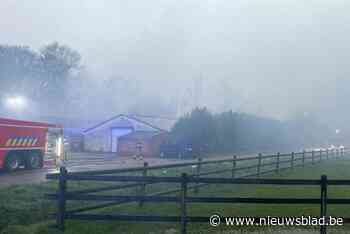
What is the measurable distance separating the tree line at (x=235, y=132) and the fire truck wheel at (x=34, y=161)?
27493 mm

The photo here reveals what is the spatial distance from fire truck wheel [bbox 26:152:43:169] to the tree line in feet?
90.2

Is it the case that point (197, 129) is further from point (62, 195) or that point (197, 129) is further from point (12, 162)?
point (62, 195)

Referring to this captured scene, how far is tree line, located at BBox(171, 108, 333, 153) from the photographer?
55.9 metres

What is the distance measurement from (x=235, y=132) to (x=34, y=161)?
40147 mm

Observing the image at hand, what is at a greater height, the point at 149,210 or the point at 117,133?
the point at 117,133

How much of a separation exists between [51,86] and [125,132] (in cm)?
3321

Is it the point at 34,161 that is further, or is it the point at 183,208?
the point at 34,161

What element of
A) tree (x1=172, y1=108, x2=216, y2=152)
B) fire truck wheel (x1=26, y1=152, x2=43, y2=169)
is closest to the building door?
tree (x1=172, y1=108, x2=216, y2=152)

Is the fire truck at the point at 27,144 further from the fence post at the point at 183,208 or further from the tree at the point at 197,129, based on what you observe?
the tree at the point at 197,129

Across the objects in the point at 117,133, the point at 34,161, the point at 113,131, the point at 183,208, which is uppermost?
the point at 113,131

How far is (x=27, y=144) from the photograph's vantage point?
25.4m

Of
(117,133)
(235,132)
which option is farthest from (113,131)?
(235,132)

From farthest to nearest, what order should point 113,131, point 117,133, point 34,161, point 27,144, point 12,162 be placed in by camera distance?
point 113,131 → point 117,133 → point 34,161 → point 27,144 → point 12,162

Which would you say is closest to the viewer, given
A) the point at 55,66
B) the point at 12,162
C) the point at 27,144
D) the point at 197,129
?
the point at 12,162
